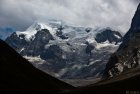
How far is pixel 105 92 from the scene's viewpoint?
16762 cm

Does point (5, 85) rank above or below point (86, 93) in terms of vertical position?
above

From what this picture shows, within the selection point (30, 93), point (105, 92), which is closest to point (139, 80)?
point (105, 92)

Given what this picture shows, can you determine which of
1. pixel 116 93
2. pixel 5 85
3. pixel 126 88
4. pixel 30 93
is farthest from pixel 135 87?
pixel 5 85

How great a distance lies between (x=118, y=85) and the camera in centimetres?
18438

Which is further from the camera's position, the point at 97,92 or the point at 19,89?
the point at 19,89

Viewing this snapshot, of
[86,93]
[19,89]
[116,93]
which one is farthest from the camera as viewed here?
[19,89]

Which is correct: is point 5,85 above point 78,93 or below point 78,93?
above

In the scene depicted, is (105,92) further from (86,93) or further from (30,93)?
(30,93)

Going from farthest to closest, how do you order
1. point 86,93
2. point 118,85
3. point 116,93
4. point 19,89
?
1. point 19,89
2. point 118,85
3. point 86,93
4. point 116,93

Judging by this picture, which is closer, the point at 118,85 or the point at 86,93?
the point at 86,93

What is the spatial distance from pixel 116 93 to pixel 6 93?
43.7 meters

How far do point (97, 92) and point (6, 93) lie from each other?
35.8 m

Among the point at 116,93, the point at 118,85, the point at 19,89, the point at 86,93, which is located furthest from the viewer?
the point at 19,89

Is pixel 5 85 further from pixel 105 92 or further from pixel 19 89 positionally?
pixel 105 92
